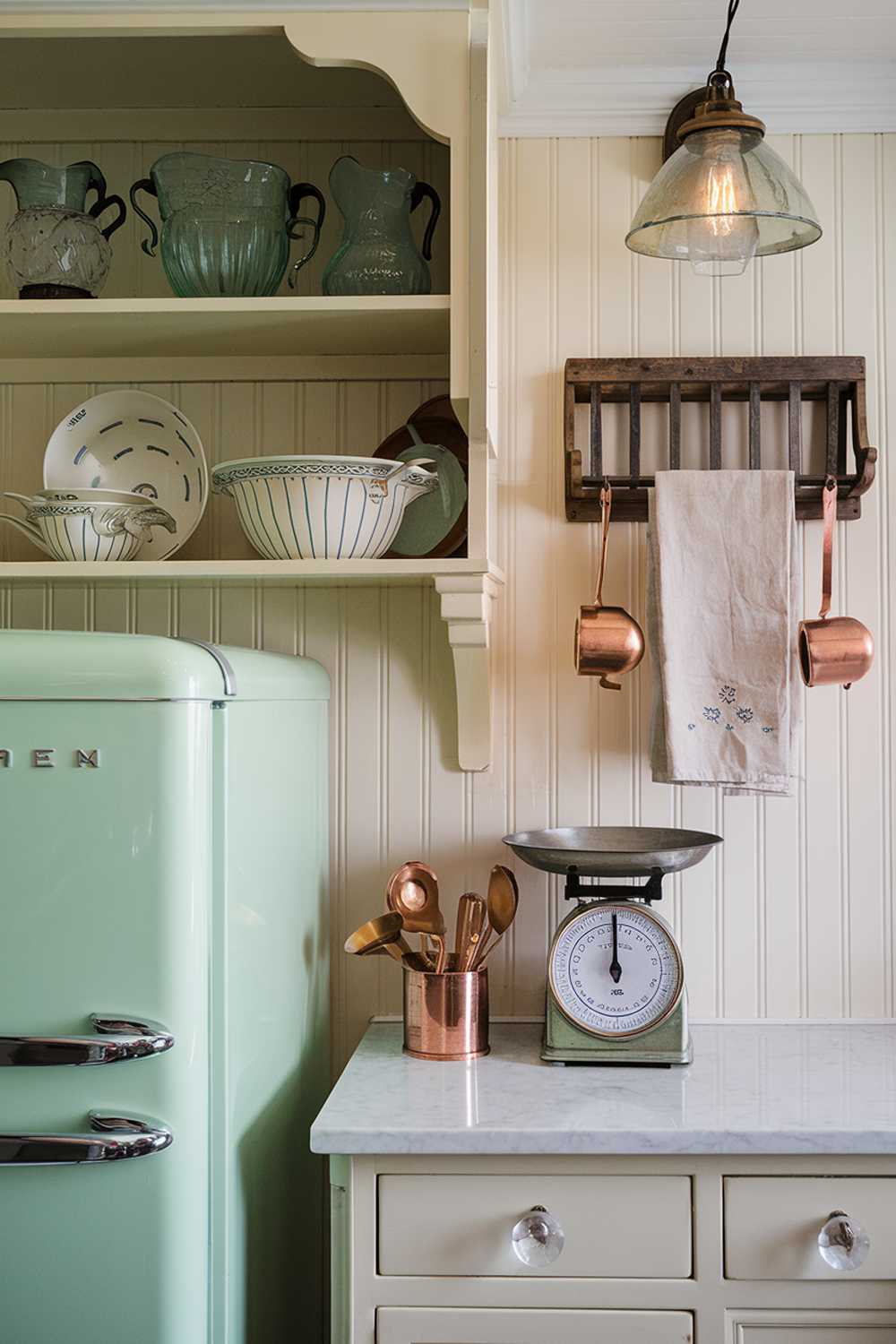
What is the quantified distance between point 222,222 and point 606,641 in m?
0.79

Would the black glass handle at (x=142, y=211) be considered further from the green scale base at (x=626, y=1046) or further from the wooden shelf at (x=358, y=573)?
the green scale base at (x=626, y=1046)

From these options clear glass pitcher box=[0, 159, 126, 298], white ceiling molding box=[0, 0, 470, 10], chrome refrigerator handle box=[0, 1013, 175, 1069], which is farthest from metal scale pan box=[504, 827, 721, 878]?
white ceiling molding box=[0, 0, 470, 10]

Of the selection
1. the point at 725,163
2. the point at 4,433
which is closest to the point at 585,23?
the point at 725,163

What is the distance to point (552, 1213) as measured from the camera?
1432mm

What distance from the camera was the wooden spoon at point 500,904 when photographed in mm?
1794

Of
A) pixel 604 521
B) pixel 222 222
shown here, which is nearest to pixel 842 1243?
pixel 604 521

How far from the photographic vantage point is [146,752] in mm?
1310

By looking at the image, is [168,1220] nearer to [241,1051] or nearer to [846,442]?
[241,1051]

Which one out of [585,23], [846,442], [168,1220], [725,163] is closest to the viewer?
[168,1220]

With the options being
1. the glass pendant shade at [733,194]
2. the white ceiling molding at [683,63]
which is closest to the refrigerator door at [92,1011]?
the glass pendant shade at [733,194]

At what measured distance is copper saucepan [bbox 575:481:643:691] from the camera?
179 centimetres

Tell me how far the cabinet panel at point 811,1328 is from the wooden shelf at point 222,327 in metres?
1.29

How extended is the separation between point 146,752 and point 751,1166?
33.5 inches

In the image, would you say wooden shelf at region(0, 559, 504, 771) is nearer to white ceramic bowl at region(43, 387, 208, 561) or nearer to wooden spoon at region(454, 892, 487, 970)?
white ceramic bowl at region(43, 387, 208, 561)
